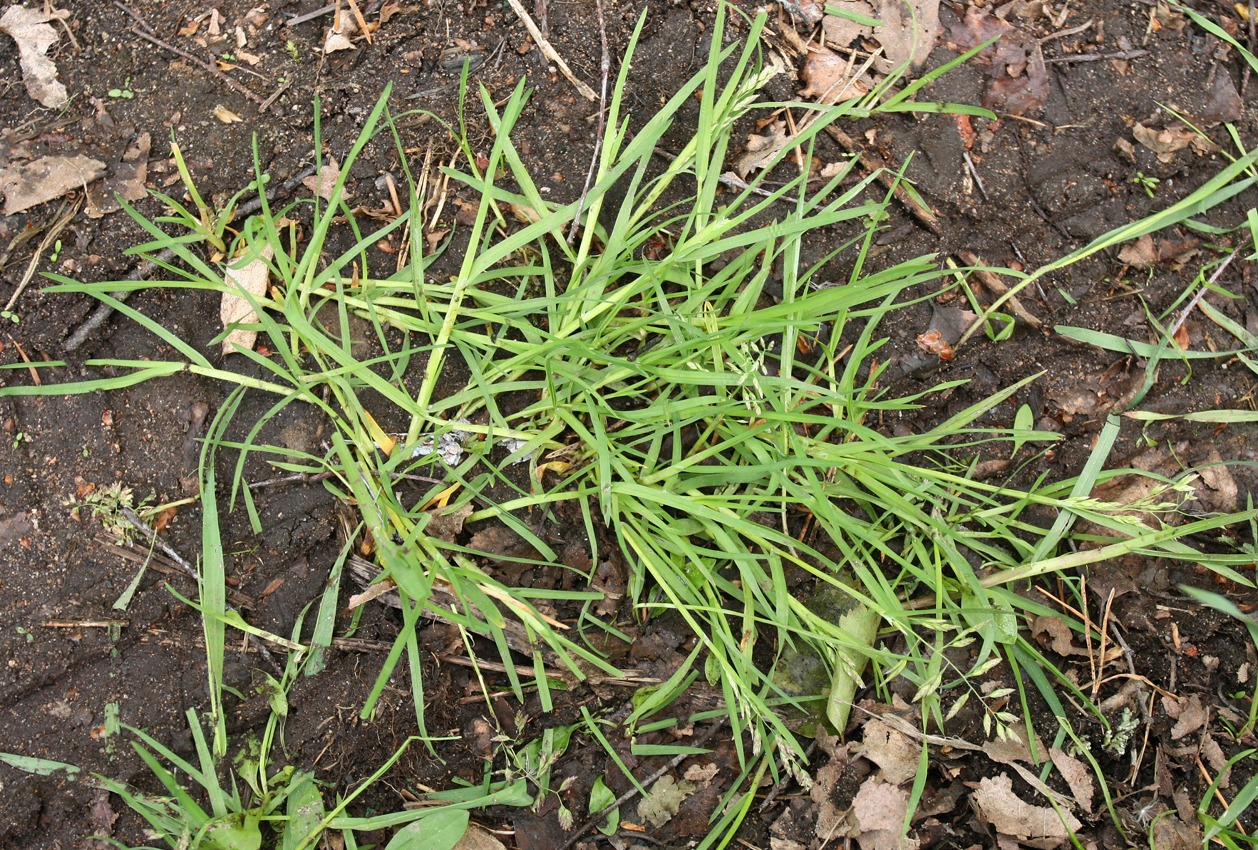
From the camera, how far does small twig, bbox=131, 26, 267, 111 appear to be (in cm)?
198

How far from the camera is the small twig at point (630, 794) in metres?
1.78

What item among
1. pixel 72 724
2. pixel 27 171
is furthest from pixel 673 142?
pixel 72 724

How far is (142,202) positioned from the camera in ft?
6.29

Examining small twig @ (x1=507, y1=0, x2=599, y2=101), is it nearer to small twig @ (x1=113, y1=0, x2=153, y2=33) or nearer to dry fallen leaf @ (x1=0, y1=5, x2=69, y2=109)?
small twig @ (x1=113, y1=0, x2=153, y2=33)

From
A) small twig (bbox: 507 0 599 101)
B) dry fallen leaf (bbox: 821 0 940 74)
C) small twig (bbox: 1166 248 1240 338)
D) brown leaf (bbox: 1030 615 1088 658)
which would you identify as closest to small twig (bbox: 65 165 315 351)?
small twig (bbox: 507 0 599 101)

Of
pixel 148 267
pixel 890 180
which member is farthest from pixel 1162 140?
pixel 148 267

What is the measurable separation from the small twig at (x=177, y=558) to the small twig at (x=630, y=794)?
2.34ft

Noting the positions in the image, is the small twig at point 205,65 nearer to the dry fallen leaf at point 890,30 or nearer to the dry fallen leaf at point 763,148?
the dry fallen leaf at point 763,148

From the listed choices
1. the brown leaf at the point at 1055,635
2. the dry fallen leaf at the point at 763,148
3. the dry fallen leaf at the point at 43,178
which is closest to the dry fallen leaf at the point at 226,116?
the dry fallen leaf at the point at 43,178

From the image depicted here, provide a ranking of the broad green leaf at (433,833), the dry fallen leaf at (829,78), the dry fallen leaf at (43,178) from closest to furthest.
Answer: the broad green leaf at (433,833) → the dry fallen leaf at (43,178) → the dry fallen leaf at (829,78)

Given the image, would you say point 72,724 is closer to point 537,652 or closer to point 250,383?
point 250,383

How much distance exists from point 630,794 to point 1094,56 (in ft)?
7.02

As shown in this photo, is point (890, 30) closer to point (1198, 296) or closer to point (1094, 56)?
point (1094, 56)

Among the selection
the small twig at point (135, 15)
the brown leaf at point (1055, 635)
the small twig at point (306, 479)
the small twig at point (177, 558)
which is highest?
the small twig at point (135, 15)
